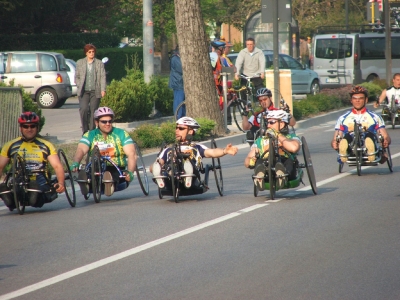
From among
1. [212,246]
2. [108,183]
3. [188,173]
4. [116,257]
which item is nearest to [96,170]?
[108,183]

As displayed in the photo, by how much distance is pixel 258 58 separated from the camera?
23.2 metres

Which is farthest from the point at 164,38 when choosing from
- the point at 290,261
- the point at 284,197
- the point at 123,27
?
the point at 290,261

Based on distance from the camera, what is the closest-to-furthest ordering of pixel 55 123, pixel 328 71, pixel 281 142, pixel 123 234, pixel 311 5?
pixel 123 234 < pixel 281 142 < pixel 55 123 < pixel 328 71 < pixel 311 5

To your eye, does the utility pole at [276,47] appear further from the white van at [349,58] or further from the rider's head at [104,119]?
the white van at [349,58]

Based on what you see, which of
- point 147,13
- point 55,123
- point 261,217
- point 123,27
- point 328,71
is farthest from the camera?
point 123,27

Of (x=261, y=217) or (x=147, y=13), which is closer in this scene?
(x=261, y=217)

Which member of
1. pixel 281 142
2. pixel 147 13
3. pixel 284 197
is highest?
pixel 147 13

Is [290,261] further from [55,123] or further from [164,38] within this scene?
[164,38]

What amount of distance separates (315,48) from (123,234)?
31338mm

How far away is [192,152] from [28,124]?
2016 millimetres

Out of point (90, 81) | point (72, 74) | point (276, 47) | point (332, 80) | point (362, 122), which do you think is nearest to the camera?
point (362, 122)

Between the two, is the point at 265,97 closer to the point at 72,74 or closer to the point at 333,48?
the point at 72,74

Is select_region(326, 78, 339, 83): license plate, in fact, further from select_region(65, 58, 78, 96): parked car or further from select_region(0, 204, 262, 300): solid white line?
select_region(0, 204, 262, 300): solid white line

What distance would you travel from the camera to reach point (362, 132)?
13.7m
